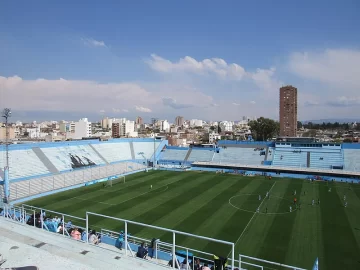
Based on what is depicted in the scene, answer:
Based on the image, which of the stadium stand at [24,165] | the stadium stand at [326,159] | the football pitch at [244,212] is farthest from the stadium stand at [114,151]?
the stadium stand at [326,159]

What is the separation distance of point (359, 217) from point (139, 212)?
18.2 meters

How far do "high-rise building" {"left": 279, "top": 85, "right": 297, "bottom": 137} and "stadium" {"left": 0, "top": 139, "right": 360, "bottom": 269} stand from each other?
7948cm

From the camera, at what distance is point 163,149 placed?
55.9m

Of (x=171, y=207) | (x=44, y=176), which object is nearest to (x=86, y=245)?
(x=171, y=207)

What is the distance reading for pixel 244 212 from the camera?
22.7 metres

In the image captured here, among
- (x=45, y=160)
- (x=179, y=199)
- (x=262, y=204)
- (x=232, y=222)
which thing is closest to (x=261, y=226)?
(x=232, y=222)

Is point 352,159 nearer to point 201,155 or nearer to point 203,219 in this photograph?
point 201,155

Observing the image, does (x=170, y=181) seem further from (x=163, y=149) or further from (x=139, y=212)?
(x=163, y=149)

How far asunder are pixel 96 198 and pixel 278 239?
18.3 metres

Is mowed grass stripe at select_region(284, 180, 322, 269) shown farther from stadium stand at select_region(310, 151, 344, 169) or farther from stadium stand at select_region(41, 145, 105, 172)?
stadium stand at select_region(41, 145, 105, 172)

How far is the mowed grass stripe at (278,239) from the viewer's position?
15.1 metres

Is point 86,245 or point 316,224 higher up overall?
point 86,245

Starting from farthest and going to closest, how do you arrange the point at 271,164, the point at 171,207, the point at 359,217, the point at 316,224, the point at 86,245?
the point at 271,164 → the point at 171,207 → the point at 359,217 → the point at 316,224 → the point at 86,245

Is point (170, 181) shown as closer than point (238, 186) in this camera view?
No
